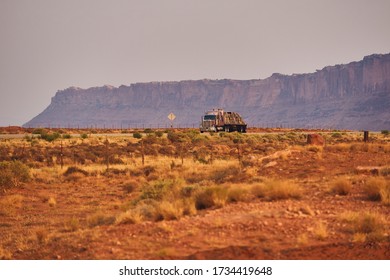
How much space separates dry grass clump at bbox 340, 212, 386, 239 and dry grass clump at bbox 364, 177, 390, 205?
63.3 inches

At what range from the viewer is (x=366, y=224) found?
11344mm

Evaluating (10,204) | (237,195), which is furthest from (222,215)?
(10,204)

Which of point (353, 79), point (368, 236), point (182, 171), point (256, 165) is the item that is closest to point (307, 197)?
point (368, 236)

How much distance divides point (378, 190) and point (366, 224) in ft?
10.0

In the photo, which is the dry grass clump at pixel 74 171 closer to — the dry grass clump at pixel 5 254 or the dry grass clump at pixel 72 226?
the dry grass clump at pixel 72 226

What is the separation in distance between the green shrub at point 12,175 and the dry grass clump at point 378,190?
15.5 meters

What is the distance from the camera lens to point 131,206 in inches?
641

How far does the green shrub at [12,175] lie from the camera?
2408 cm

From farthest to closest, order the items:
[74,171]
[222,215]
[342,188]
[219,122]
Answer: [219,122], [74,171], [342,188], [222,215]

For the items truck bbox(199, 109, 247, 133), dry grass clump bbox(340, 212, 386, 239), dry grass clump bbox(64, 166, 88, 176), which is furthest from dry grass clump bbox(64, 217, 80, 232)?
truck bbox(199, 109, 247, 133)

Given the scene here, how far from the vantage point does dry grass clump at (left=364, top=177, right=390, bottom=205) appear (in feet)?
44.7

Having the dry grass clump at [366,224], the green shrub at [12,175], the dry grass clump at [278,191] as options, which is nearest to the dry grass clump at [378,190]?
the dry grass clump at [366,224]

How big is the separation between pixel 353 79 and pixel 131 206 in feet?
623

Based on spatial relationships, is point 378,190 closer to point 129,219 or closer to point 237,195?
point 237,195
